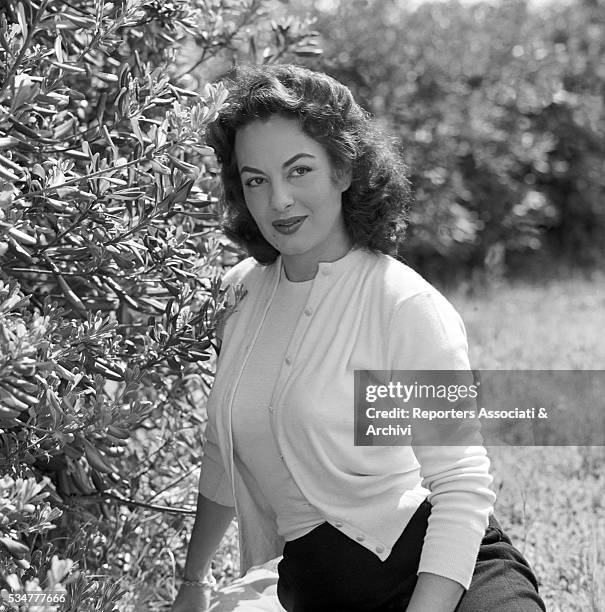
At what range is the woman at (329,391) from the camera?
2021 millimetres

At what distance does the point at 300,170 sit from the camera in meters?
2.18

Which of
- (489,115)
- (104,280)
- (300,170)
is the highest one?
(489,115)

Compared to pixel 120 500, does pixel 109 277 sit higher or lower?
higher

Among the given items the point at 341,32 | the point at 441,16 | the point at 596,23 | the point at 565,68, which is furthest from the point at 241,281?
the point at 596,23

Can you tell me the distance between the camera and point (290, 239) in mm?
2205

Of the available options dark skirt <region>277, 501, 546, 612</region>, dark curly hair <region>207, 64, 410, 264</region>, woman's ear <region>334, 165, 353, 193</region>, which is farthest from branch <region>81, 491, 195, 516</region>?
woman's ear <region>334, 165, 353, 193</region>

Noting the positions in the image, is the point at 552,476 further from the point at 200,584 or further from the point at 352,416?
the point at 352,416

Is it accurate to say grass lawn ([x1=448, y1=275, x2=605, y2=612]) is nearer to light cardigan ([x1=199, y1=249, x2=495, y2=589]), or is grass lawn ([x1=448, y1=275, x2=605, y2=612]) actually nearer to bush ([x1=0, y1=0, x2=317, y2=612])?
light cardigan ([x1=199, y1=249, x2=495, y2=589])

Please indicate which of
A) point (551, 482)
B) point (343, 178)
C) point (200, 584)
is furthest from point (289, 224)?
point (551, 482)

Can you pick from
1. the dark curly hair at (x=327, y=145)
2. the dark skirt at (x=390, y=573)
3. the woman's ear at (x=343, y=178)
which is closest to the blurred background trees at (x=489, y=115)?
the dark curly hair at (x=327, y=145)

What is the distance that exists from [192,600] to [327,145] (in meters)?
1.14

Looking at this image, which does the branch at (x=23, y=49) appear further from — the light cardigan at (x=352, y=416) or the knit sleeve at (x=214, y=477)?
the knit sleeve at (x=214, y=477)

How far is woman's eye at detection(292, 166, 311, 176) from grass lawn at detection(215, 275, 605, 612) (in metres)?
1.35

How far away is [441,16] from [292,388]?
20.1 ft
